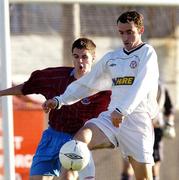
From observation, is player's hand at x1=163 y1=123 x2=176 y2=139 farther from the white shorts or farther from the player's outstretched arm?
the white shorts

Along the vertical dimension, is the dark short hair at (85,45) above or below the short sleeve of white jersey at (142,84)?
above

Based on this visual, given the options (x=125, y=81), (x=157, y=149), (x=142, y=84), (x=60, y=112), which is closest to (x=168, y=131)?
(x=157, y=149)

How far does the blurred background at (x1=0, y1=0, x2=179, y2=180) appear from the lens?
36.8 feet

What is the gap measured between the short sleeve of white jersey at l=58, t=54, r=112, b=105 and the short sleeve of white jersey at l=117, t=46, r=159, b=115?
42 centimetres

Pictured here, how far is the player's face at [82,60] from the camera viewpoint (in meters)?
7.98

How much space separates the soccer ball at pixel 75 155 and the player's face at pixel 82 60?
88 cm

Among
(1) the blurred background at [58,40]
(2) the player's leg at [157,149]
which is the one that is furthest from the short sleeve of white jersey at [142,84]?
(2) the player's leg at [157,149]

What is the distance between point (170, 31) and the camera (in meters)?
13.3

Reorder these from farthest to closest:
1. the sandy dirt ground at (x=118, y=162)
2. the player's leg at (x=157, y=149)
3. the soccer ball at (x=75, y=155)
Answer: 1. the sandy dirt ground at (x=118, y=162)
2. the player's leg at (x=157, y=149)
3. the soccer ball at (x=75, y=155)

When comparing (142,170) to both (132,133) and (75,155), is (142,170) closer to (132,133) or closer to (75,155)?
(132,133)

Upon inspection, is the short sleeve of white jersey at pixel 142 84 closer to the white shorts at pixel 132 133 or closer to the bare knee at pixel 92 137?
the white shorts at pixel 132 133

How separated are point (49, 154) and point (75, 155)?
0.97m

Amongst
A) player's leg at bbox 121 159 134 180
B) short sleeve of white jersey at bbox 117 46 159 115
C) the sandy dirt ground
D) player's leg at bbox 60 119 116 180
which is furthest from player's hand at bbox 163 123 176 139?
short sleeve of white jersey at bbox 117 46 159 115

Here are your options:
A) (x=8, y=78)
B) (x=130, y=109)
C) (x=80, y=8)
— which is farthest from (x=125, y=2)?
(x=130, y=109)
